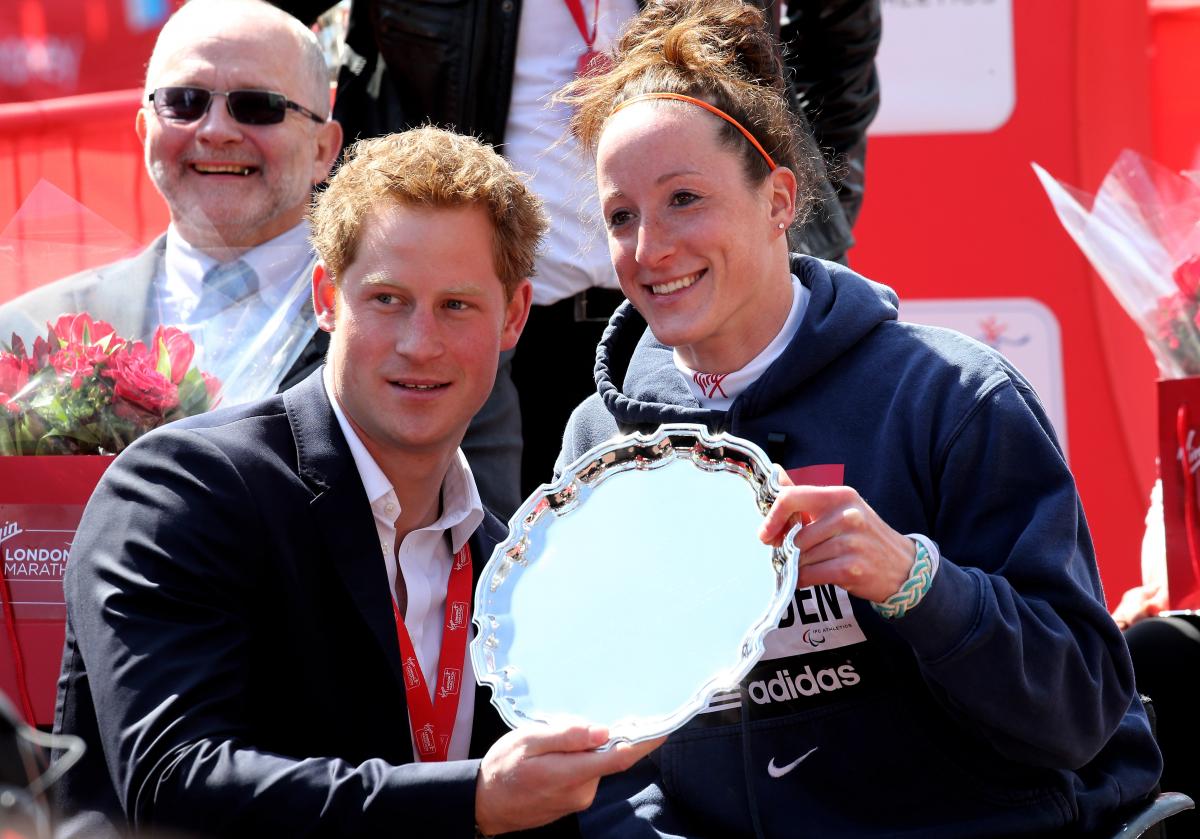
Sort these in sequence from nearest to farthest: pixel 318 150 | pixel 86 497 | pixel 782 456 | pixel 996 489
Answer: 1. pixel 996 489
2. pixel 782 456
3. pixel 86 497
4. pixel 318 150

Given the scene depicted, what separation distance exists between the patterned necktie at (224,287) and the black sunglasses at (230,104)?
1.49ft

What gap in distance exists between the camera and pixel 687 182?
2.64 m

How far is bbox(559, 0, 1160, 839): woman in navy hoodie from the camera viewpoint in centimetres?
223

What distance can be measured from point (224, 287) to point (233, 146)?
1.62 feet

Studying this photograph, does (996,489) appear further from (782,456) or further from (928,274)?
(928,274)

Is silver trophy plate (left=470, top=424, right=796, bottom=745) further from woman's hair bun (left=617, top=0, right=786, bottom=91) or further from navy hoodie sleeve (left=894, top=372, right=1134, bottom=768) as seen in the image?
woman's hair bun (left=617, top=0, right=786, bottom=91)

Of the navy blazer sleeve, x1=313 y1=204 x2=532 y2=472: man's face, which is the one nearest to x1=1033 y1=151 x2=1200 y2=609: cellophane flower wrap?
x1=313 y1=204 x2=532 y2=472: man's face

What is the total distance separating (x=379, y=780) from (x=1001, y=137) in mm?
3758

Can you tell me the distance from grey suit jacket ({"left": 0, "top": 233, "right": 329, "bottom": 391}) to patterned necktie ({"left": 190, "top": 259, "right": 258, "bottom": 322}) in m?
0.11

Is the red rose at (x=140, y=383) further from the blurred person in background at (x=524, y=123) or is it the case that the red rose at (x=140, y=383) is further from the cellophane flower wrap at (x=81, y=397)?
the blurred person in background at (x=524, y=123)

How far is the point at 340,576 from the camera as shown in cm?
245

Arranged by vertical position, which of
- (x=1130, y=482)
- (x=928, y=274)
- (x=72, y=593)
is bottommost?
(x=1130, y=482)

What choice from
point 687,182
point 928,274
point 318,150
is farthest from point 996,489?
point 928,274

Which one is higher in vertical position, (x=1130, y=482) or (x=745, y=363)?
(x=745, y=363)
